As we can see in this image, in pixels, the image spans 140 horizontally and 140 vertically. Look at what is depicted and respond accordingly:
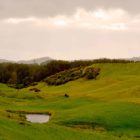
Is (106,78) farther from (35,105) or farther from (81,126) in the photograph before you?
(81,126)

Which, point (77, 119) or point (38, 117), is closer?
point (77, 119)

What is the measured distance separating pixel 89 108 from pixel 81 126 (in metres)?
11.2

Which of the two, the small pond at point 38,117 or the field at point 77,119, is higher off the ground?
the field at point 77,119

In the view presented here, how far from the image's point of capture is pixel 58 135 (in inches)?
1539

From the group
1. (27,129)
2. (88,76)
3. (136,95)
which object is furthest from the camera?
(88,76)

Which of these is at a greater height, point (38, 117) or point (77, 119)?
point (77, 119)

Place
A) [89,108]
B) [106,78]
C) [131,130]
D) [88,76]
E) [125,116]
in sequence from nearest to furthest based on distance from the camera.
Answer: [131,130], [125,116], [89,108], [106,78], [88,76]

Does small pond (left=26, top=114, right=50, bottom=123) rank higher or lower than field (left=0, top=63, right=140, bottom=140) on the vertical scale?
lower

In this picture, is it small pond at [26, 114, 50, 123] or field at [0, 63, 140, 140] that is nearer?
field at [0, 63, 140, 140]

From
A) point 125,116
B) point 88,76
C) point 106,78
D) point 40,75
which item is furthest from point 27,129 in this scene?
point 40,75

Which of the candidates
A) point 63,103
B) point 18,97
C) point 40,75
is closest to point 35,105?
point 63,103

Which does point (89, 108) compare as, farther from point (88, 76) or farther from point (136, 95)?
point (88, 76)

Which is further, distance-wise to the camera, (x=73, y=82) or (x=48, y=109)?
(x=73, y=82)

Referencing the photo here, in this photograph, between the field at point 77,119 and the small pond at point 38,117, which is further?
the small pond at point 38,117
